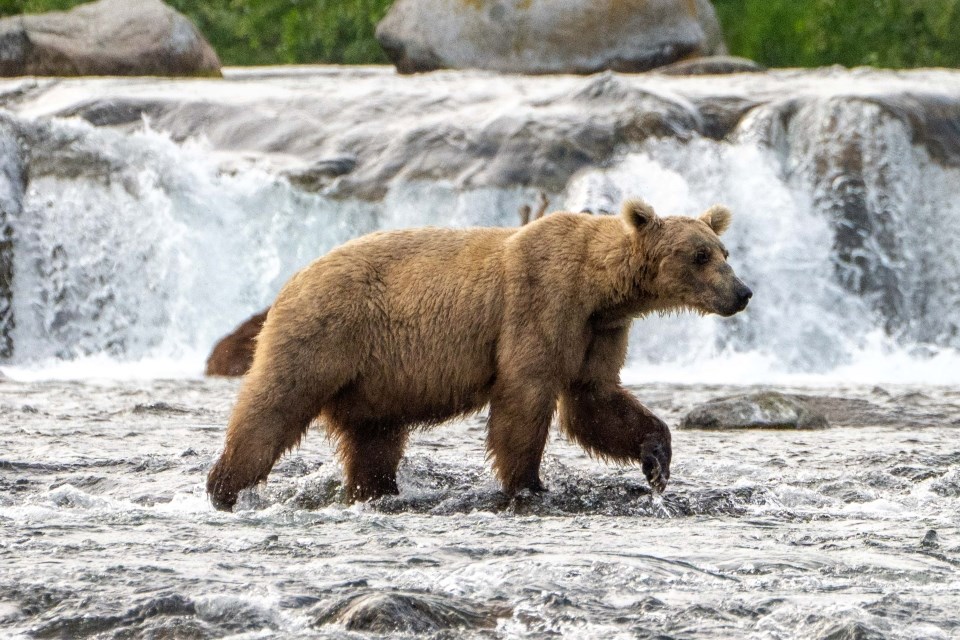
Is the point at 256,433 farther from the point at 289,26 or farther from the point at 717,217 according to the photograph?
the point at 289,26

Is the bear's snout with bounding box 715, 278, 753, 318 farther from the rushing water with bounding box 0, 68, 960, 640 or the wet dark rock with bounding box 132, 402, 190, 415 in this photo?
the wet dark rock with bounding box 132, 402, 190, 415

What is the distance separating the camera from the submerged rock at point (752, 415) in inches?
395

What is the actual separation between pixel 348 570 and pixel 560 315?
1.87 metres

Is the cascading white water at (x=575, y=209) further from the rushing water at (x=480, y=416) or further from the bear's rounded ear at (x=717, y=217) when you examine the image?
the bear's rounded ear at (x=717, y=217)

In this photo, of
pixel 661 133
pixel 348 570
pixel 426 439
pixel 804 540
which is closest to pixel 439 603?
pixel 348 570

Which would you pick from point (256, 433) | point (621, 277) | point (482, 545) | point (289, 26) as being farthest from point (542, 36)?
point (482, 545)

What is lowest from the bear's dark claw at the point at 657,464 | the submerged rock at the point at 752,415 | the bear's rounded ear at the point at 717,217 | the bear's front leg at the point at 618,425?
the submerged rock at the point at 752,415

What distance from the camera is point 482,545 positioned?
225 inches

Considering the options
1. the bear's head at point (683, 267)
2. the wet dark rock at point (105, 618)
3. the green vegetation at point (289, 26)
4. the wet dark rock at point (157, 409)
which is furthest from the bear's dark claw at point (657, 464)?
the green vegetation at point (289, 26)

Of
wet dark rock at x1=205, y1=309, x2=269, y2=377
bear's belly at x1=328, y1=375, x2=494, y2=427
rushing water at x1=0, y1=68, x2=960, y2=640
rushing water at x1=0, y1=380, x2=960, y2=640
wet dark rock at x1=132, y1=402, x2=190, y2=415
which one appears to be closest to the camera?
rushing water at x1=0, y1=380, x2=960, y2=640

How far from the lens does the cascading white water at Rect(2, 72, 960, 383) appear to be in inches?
650

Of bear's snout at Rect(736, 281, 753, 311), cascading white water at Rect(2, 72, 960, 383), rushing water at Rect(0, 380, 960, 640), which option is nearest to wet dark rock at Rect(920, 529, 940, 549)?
rushing water at Rect(0, 380, 960, 640)

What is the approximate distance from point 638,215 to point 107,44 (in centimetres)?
1688

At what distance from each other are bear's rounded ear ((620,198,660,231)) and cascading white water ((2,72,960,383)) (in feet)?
29.8
